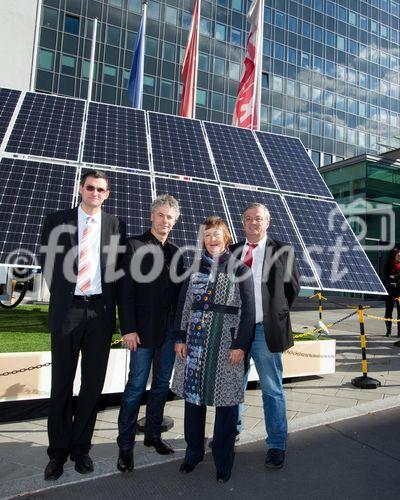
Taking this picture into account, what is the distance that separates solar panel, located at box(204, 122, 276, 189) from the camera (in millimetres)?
7711

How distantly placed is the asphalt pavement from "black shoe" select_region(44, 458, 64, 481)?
0.14 metres

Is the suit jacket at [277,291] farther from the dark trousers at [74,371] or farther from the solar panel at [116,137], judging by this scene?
the solar panel at [116,137]

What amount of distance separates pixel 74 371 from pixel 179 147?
5179mm

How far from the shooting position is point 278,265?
4.11 m

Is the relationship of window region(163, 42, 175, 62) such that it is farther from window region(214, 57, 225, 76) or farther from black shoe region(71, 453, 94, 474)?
black shoe region(71, 453, 94, 474)

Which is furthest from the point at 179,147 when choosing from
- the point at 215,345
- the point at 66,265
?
the point at 215,345

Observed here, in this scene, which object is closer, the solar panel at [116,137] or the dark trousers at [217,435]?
the dark trousers at [217,435]

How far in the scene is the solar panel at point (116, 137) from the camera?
6.94 metres

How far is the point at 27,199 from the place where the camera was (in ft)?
19.0

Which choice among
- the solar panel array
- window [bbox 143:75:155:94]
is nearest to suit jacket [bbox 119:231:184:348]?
the solar panel array

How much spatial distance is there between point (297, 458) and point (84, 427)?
2.18 m

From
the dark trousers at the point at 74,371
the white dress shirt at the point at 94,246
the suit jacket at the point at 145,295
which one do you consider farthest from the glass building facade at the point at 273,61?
the dark trousers at the point at 74,371

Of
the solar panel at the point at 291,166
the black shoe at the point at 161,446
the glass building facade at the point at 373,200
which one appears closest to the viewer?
the black shoe at the point at 161,446

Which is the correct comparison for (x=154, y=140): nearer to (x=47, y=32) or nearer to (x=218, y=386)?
(x=218, y=386)
